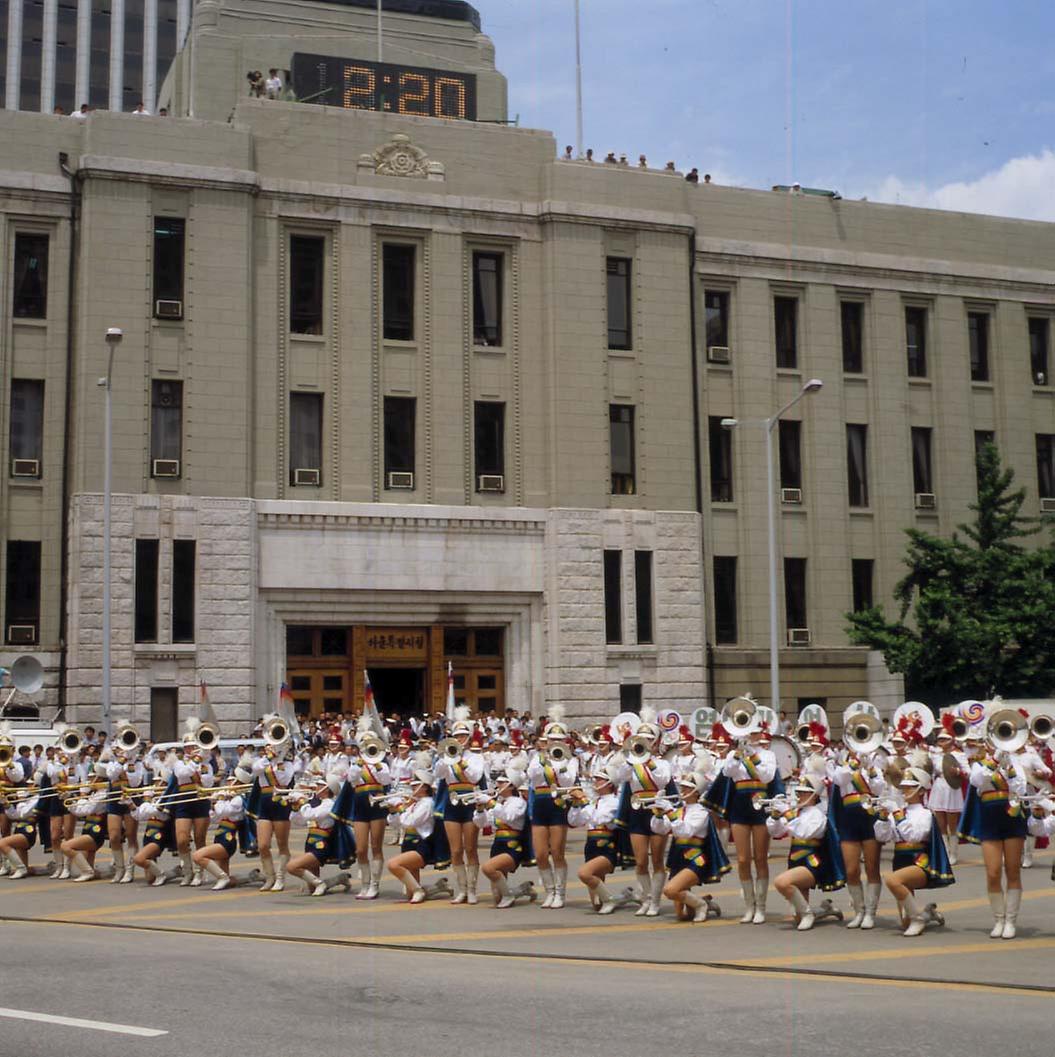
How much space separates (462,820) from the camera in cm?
1853

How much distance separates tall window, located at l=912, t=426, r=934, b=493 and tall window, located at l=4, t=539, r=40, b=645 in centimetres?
2369

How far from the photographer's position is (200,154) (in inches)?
1505

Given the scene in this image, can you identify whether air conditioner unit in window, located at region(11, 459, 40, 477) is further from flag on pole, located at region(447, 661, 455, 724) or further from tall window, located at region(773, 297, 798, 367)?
tall window, located at region(773, 297, 798, 367)

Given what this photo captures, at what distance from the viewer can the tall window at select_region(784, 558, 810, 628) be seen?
1693 inches

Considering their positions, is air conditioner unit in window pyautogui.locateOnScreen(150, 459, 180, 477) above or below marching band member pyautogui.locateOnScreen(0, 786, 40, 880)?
above

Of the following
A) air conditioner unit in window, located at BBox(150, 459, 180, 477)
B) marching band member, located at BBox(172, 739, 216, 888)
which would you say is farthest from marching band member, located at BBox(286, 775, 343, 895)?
air conditioner unit in window, located at BBox(150, 459, 180, 477)

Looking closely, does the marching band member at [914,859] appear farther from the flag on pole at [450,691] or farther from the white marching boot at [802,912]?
the flag on pole at [450,691]

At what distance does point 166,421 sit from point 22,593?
17.0 feet

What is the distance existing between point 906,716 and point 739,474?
19680mm

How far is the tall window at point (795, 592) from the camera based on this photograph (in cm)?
4300

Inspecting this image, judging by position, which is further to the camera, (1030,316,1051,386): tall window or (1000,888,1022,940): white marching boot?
(1030,316,1051,386): tall window

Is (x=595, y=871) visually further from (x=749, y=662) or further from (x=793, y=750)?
(x=749, y=662)

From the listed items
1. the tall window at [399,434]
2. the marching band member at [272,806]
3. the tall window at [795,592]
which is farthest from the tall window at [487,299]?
Answer: the marching band member at [272,806]

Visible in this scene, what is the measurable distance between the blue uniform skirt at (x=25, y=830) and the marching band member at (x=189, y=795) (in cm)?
386
